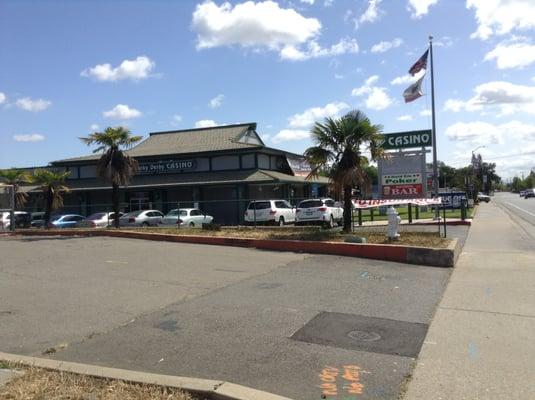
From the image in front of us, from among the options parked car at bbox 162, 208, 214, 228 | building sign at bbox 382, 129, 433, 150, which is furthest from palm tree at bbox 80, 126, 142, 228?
building sign at bbox 382, 129, 433, 150

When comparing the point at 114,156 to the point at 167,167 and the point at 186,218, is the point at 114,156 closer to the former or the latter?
the point at 186,218

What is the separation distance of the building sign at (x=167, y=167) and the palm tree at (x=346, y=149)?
68.1 feet

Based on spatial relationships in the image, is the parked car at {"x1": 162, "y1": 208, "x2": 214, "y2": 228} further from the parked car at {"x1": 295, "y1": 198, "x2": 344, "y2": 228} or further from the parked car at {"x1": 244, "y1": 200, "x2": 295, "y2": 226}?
the parked car at {"x1": 295, "y1": 198, "x2": 344, "y2": 228}

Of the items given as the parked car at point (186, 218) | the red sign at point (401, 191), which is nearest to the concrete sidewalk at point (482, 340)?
the red sign at point (401, 191)

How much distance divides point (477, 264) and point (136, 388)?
32.8ft

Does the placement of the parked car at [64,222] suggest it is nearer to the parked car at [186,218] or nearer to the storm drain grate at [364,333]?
the parked car at [186,218]

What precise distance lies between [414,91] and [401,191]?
24.3 feet

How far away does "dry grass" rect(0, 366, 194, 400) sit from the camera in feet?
15.0

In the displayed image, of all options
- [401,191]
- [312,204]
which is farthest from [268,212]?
[401,191]

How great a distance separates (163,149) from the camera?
4062 centimetres

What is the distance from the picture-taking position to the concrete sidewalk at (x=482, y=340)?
4.88 m

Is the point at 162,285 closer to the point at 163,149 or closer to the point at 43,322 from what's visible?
the point at 43,322

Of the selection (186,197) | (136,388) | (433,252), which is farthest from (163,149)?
(136,388)

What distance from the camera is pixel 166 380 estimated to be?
485cm
